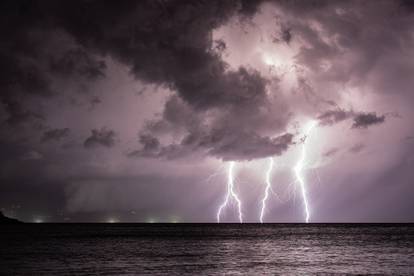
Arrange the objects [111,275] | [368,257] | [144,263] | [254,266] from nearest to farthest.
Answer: [111,275] < [254,266] < [144,263] < [368,257]

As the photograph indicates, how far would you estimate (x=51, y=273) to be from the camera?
40844 mm

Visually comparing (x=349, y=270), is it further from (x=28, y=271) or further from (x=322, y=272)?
(x=28, y=271)

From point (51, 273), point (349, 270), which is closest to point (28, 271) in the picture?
point (51, 273)

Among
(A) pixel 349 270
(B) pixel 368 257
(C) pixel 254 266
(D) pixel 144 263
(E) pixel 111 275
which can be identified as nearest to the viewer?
(E) pixel 111 275

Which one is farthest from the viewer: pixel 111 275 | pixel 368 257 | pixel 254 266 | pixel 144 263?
pixel 368 257

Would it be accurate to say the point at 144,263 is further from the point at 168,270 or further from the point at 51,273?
the point at 51,273

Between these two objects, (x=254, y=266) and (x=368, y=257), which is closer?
(x=254, y=266)

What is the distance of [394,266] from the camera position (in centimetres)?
4584

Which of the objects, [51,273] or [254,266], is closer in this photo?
[51,273]

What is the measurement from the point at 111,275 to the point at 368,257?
3124cm

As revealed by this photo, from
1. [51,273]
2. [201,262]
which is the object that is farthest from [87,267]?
[201,262]

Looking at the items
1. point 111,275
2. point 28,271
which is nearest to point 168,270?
point 111,275

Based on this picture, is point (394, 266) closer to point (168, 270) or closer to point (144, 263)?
point (168, 270)

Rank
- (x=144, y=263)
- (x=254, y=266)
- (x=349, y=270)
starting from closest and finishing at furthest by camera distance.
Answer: (x=349, y=270) < (x=254, y=266) < (x=144, y=263)
